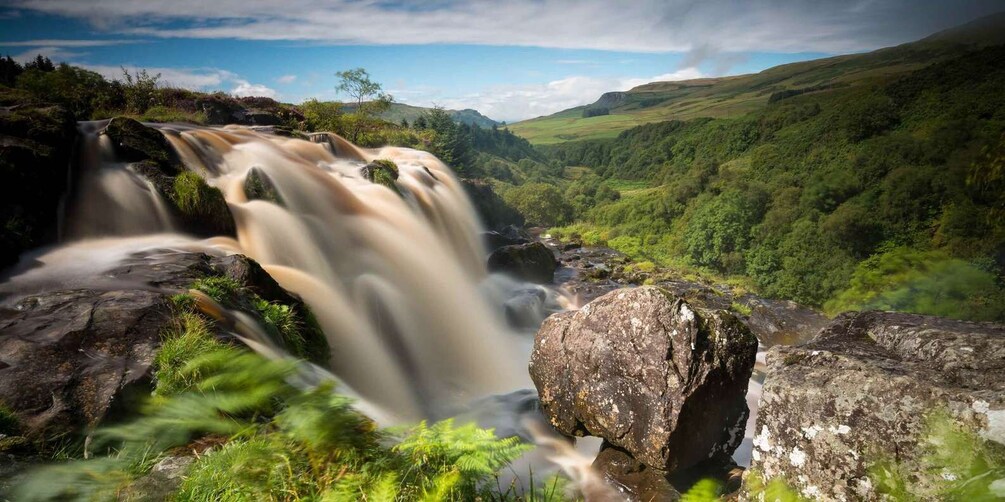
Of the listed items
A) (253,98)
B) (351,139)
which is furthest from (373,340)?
(253,98)

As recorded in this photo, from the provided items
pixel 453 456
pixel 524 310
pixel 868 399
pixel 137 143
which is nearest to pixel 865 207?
pixel 524 310

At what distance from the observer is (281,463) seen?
2.35 meters

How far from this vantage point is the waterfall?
898 cm

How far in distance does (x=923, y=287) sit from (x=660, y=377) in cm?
2332

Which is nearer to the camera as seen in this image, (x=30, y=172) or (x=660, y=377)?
(x=660, y=377)

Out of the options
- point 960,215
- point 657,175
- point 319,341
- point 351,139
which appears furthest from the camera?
point 657,175

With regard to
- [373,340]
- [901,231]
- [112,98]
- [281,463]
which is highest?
[112,98]

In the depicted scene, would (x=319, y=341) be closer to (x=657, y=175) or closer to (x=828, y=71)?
(x=657, y=175)

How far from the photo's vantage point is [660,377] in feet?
22.8

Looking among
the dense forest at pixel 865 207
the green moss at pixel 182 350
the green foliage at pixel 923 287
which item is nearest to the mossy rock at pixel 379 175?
the green moss at pixel 182 350

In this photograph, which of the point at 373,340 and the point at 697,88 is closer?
the point at 373,340

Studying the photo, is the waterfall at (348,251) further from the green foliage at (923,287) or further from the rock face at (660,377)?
the green foliage at (923,287)

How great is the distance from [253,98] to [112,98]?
854cm

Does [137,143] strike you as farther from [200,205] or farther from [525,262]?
[525,262]
